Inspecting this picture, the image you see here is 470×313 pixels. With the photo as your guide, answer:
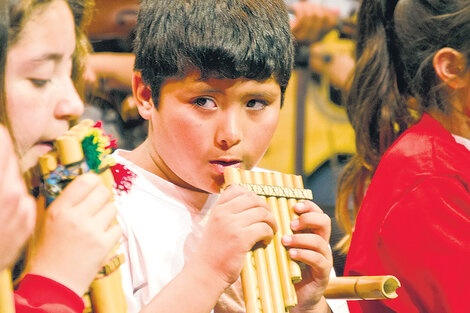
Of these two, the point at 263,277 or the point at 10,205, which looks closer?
the point at 10,205

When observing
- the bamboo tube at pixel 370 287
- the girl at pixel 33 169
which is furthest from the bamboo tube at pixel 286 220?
the girl at pixel 33 169

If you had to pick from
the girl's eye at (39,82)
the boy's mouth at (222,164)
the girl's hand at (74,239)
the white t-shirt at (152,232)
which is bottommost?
the white t-shirt at (152,232)

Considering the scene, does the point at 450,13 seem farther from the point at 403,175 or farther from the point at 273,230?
the point at 273,230

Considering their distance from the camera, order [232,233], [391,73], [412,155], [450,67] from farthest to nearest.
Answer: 1. [391,73]
2. [450,67]
3. [412,155]
4. [232,233]

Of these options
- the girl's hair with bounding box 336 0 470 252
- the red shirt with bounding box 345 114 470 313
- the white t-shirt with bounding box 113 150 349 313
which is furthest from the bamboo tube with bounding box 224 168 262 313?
the girl's hair with bounding box 336 0 470 252

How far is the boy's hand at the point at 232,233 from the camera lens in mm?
1172

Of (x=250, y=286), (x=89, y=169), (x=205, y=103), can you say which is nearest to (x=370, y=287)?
(x=250, y=286)

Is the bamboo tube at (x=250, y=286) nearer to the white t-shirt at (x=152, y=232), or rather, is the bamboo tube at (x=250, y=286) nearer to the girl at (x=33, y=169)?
the white t-shirt at (x=152, y=232)

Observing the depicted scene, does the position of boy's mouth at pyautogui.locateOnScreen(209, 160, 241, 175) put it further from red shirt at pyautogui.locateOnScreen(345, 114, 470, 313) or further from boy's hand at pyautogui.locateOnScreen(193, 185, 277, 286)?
red shirt at pyautogui.locateOnScreen(345, 114, 470, 313)

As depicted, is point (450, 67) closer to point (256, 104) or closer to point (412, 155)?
point (412, 155)

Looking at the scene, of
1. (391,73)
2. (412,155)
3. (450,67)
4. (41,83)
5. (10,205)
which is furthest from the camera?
(391,73)

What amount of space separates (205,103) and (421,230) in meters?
0.60

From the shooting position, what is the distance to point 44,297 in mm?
938

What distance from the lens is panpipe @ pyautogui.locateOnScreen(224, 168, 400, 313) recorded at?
4.03 feet
